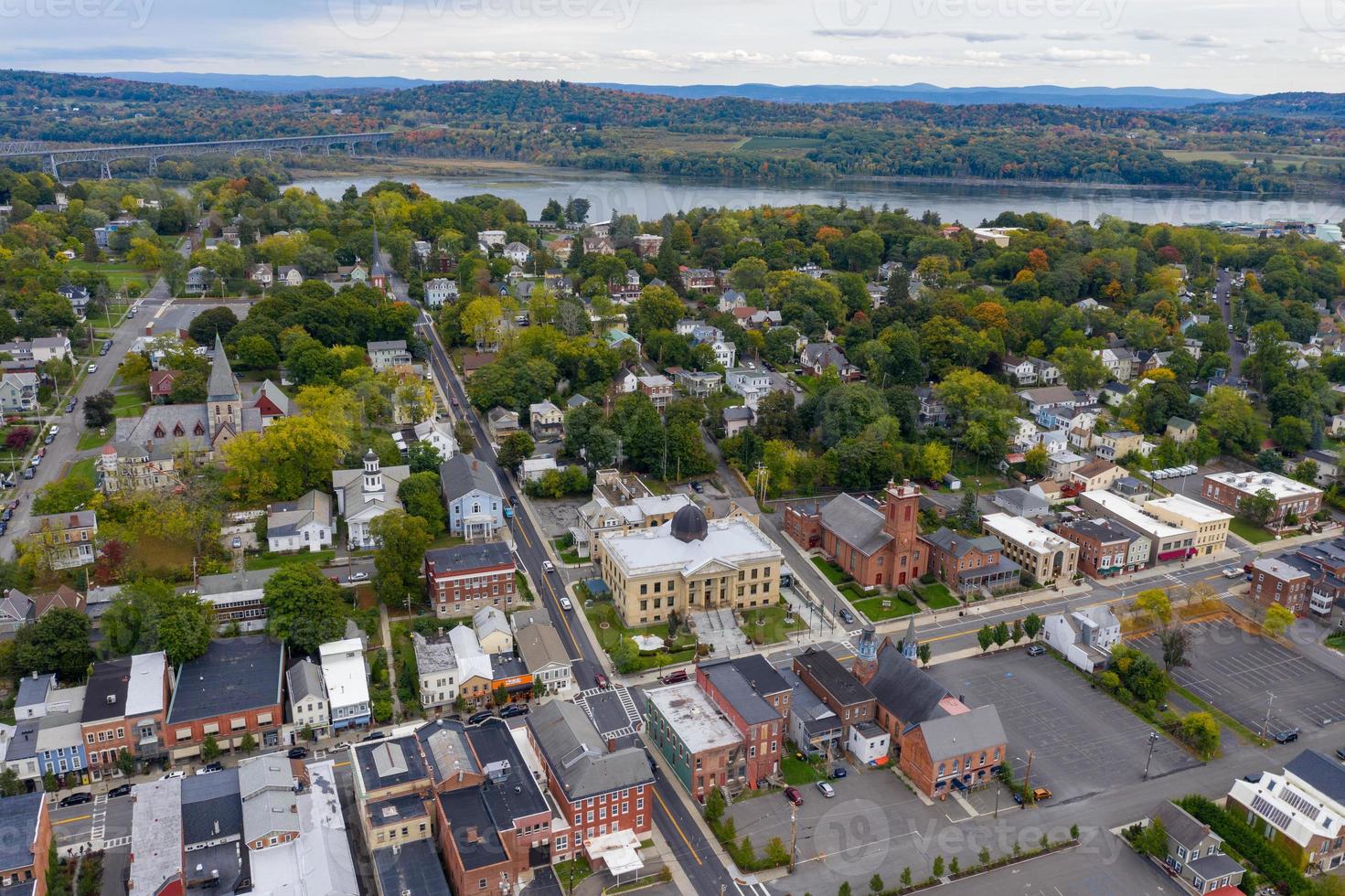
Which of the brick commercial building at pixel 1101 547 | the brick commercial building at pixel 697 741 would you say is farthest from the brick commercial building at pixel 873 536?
the brick commercial building at pixel 697 741

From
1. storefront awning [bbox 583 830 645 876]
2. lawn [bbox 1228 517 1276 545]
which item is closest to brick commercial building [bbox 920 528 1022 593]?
lawn [bbox 1228 517 1276 545]

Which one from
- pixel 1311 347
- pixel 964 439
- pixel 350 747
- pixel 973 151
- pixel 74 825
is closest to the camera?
pixel 74 825

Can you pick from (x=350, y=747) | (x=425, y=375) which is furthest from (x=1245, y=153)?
(x=350, y=747)

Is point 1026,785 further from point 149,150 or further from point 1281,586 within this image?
point 149,150

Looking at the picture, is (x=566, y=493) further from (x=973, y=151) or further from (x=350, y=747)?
(x=973, y=151)

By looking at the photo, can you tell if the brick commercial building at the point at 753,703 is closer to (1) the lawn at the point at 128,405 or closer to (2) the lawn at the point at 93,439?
(2) the lawn at the point at 93,439

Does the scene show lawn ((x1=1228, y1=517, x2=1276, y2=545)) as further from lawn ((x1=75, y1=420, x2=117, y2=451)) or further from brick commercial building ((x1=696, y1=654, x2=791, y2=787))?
lawn ((x1=75, y1=420, x2=117, y2=451))

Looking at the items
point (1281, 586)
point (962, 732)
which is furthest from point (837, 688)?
point (1281, 586)
